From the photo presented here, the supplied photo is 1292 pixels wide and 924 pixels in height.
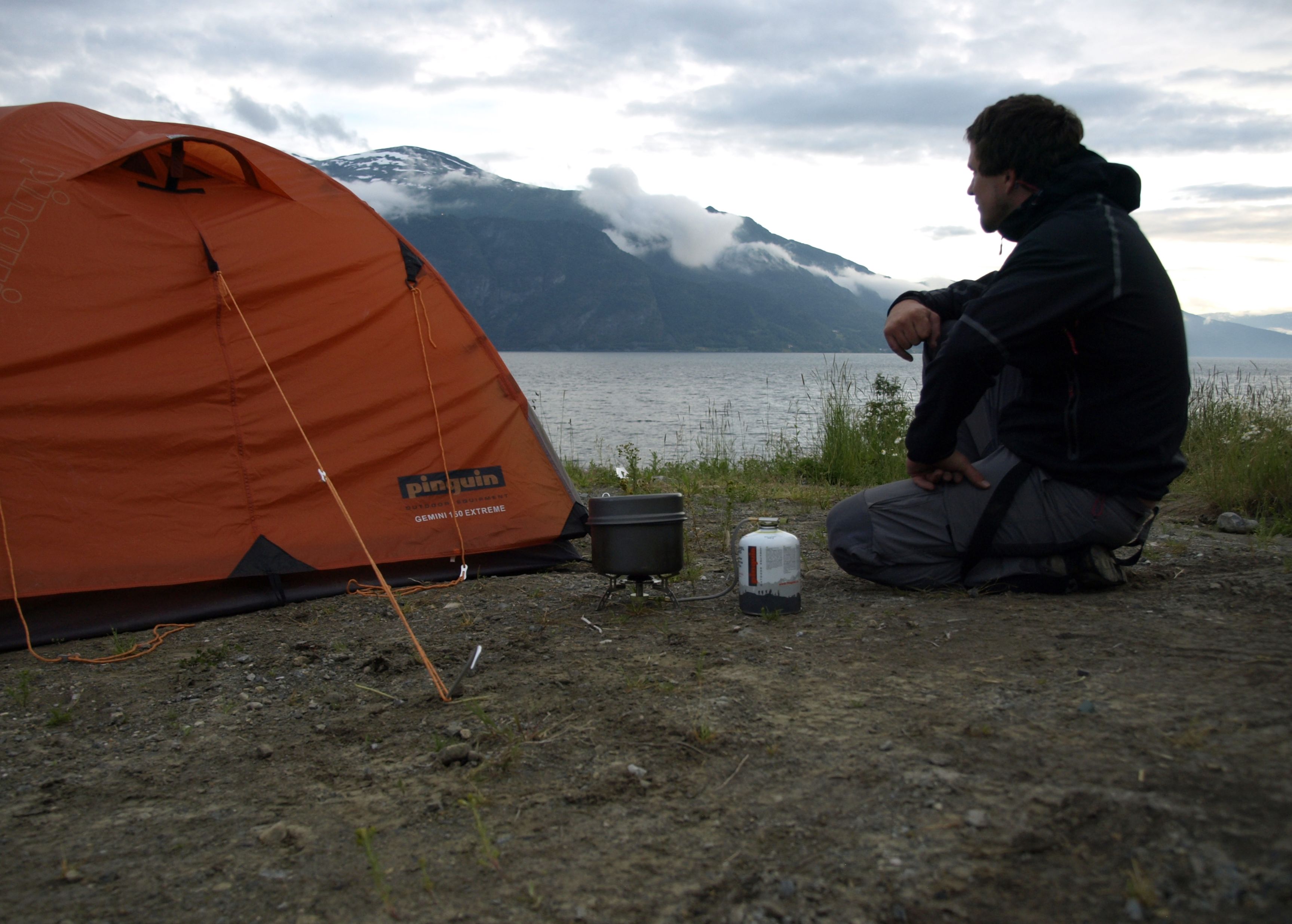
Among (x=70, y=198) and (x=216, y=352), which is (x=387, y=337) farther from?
(x=70, y=198)

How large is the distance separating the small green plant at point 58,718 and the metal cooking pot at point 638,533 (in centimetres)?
202

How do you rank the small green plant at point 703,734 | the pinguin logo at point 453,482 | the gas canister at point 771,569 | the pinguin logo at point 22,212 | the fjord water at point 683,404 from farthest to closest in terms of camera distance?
1. the fjord water at point 683,404
2. the pinguin logo at point 453,482
3. the pinguin logo at point 22,212
4. the gas canister at point 771,569
5. the small green plant at point 703,734

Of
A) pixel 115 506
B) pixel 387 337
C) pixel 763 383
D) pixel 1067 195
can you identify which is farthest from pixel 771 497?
pixel 763 383

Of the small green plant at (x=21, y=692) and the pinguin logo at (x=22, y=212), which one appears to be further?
the pinguin logo at (x=22, y=212)

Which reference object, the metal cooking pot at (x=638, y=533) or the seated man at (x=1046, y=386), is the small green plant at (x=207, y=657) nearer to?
the metal cooking pot at (x=638, y=533)

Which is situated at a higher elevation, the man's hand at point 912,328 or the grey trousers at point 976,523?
the man's hand at point 912,328

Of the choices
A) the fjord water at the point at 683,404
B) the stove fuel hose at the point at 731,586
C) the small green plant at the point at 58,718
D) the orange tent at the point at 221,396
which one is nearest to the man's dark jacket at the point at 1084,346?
the stove fuel hose at the point at 731,586

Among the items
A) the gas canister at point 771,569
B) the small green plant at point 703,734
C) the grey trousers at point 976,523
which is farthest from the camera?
the gas canister at point 771,569

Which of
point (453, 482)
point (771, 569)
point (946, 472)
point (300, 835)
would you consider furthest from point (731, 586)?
point (300, 835)

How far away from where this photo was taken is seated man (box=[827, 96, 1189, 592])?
10.6 ft

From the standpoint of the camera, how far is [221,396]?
14.1ft

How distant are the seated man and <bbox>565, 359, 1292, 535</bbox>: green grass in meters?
1.48

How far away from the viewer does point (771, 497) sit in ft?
23.8

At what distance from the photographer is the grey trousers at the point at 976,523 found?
3.48 metres
